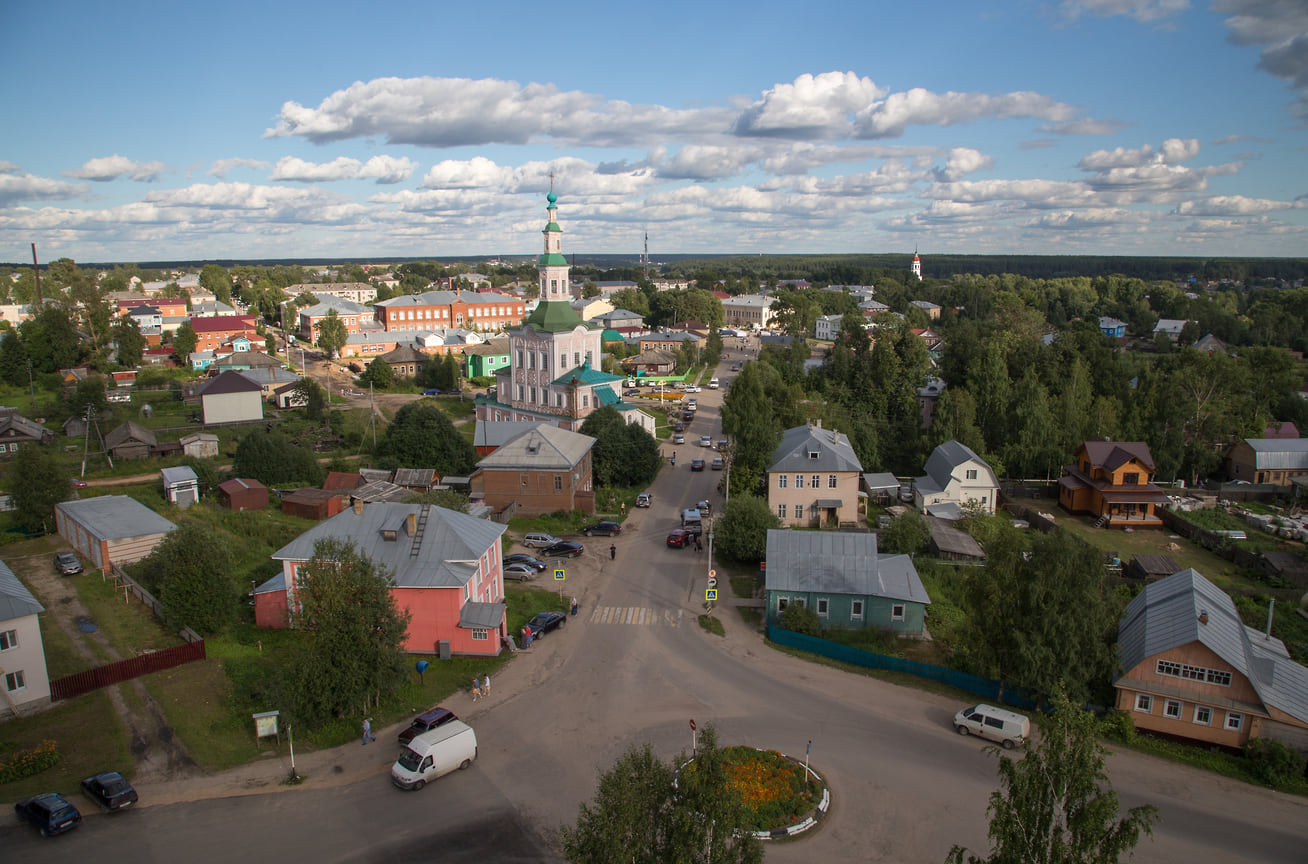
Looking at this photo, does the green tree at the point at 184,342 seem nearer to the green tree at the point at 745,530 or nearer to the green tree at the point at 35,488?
the green tree at the point at 35,488

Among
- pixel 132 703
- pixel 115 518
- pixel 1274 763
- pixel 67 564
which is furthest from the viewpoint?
pixel 115 518

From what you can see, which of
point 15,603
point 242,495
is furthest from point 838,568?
point 242,495

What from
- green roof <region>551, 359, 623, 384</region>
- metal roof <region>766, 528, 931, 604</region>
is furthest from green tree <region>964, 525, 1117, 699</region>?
green roof <region>551, 359, 623, 384</region>

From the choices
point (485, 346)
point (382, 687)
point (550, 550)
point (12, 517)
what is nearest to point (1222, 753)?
point (382, 687)

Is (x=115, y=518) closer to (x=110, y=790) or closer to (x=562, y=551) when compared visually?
(x=562, y=551)

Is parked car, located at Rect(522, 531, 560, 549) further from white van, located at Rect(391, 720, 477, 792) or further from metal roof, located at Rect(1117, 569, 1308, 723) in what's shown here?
metal roof, located at Rect(1117, 569, 1308, 723)

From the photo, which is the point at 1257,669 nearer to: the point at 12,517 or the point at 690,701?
the point at 690,701
